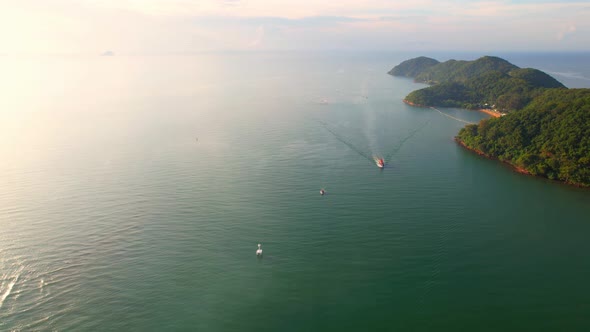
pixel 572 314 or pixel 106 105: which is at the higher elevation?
pixel 106 105

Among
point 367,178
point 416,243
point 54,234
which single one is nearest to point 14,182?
point 54,234

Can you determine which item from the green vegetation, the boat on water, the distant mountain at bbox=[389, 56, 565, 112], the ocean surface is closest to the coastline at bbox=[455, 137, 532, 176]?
the green vegetation

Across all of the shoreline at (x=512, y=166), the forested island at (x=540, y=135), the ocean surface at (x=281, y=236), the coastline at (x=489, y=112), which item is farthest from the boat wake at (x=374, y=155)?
the coastline at (x=489, y=112)

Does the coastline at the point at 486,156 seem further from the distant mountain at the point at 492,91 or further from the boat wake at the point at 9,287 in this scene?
the boat wake at the point at 9,287

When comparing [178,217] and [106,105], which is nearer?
[178,217]

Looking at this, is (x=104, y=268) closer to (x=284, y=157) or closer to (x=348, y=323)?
(x=348, y=323)
